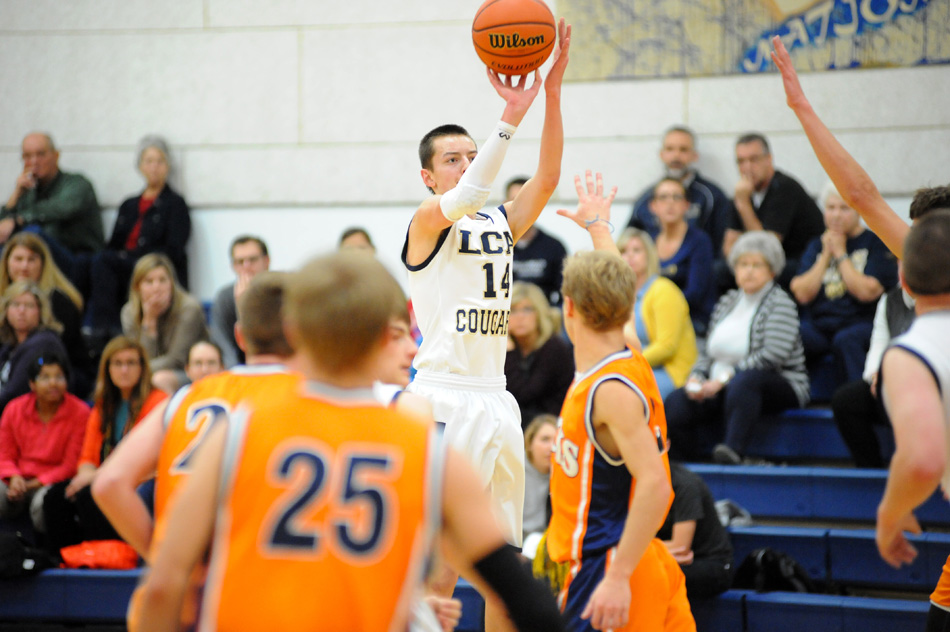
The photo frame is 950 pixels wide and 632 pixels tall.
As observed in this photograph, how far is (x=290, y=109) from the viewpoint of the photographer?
9.41 metres

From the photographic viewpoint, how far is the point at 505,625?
373cm

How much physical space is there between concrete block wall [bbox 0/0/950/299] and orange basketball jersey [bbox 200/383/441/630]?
23.1 ft

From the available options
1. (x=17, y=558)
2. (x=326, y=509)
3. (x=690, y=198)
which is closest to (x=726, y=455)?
(x=690, y=198)

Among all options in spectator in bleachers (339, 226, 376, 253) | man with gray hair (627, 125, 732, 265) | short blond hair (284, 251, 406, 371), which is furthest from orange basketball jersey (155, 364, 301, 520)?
man with gray hair (627, 125, 732, 265)

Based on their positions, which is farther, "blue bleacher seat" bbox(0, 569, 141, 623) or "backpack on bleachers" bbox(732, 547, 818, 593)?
"blue bleacher seat" bbox(0, 569, 141, 623)

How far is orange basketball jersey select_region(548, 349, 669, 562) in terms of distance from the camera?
3.25 m

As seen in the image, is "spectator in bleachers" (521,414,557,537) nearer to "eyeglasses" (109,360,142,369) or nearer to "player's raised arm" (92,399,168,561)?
"eyeglasses" (109,360,142,369)

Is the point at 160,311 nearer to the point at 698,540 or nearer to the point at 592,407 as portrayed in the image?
the point at 698,540

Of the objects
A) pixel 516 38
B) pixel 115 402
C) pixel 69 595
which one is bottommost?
pixel 69 595

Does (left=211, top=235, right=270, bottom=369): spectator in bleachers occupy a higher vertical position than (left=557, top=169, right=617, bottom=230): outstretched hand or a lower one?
lower

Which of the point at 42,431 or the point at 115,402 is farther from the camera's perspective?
the point at 42,431

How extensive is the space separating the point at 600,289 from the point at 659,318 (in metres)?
3.91

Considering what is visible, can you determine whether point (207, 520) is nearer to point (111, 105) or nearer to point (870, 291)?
point (870, 291)

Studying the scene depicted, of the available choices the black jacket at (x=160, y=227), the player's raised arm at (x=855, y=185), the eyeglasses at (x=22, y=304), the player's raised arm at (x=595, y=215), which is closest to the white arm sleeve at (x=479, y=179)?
the player's raised arm at (x=595, y=215)
